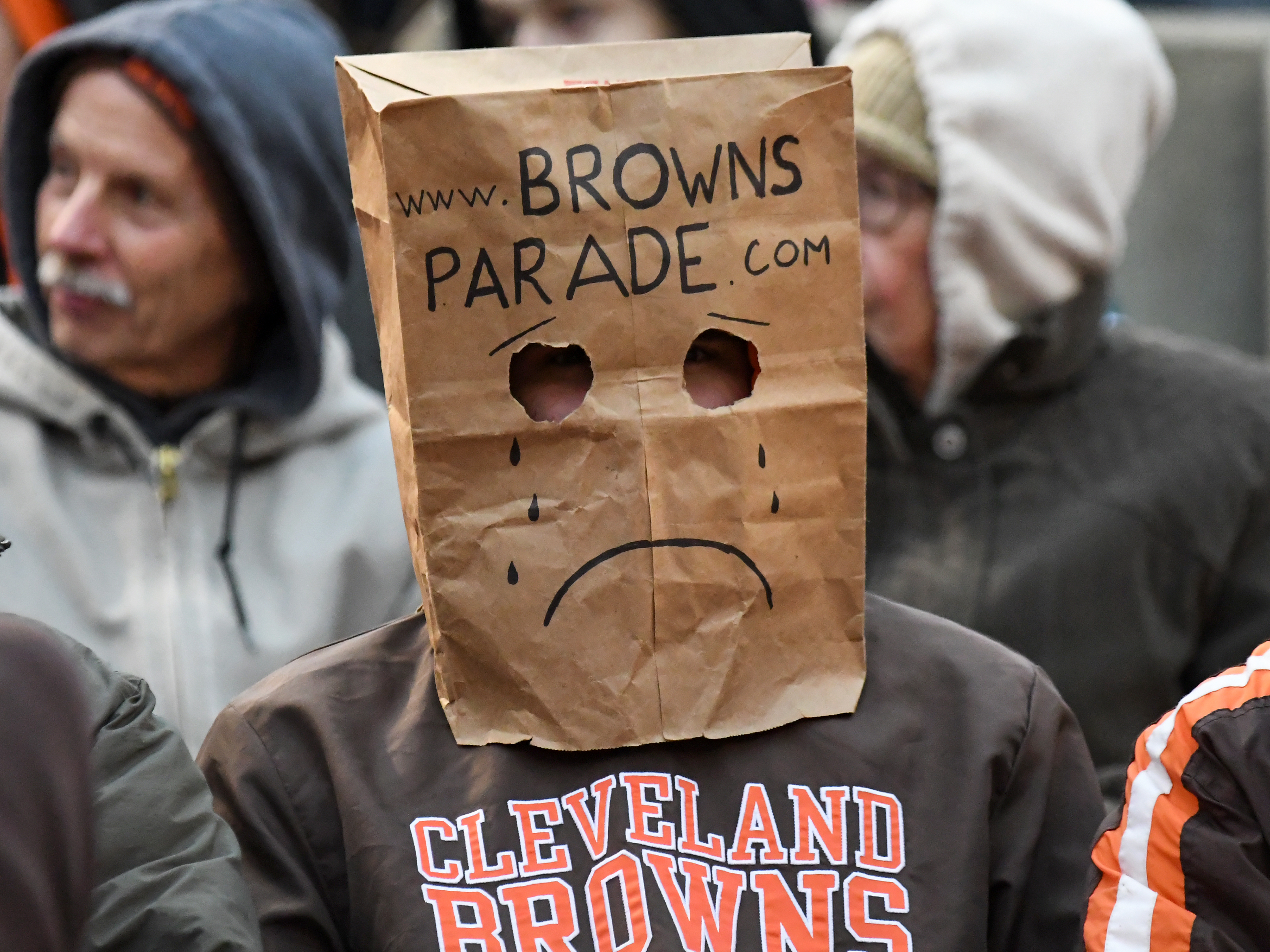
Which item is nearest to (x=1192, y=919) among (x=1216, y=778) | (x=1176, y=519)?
(x=1216, y=778)

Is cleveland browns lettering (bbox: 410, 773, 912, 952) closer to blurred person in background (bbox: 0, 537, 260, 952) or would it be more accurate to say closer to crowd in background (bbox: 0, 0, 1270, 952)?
blurred person in background (bbox: 0, 537, 260, 952)

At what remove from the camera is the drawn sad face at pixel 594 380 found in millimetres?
1721

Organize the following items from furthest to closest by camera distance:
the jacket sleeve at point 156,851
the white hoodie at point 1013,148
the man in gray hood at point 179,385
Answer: the white hoodie at point 1013,148 → the man in gray hood at point 179,385 → the jacket sleeve at point 156,851

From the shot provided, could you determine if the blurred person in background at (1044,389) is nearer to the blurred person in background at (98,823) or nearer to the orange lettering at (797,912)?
the orange lettering at (797,912)

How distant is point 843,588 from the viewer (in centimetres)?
180

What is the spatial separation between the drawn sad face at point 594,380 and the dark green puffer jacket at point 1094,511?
1086mm

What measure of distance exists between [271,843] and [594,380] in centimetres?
54

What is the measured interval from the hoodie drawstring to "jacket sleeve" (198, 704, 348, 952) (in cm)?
91

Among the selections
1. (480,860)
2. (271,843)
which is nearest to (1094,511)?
(480,860)

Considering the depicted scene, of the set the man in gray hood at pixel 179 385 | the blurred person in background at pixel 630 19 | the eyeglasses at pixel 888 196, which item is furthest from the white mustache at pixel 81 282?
the eyeglasses at pixel 888 196

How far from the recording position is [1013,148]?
116 inches

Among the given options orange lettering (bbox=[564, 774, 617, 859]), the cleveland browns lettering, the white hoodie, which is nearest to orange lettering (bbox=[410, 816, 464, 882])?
the cleveland browns lettering

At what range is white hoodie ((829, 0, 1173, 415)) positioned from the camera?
2.92 m

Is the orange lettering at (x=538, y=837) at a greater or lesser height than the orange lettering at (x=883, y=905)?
greater
